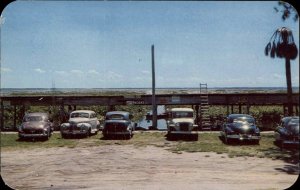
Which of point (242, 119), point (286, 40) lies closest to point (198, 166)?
point (242, 119)

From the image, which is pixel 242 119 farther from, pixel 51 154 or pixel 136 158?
pixel 51 154

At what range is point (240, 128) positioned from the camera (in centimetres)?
1722

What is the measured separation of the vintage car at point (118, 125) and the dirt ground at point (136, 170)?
2493 millimetres

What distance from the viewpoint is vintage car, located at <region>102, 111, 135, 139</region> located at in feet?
65.6

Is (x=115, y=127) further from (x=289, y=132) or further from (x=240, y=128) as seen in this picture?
(x=289, y=132)

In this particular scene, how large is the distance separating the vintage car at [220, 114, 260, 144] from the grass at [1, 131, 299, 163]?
49 centimetres

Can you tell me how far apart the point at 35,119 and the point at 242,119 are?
447 inches

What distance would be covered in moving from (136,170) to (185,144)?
733 centimetres

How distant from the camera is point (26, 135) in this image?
60.2 feet

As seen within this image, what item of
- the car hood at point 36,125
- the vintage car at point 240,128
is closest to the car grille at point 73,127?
the car hood at point 36,125

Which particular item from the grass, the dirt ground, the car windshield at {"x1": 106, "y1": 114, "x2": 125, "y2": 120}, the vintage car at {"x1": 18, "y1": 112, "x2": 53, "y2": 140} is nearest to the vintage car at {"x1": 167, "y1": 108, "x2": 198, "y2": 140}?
the grass

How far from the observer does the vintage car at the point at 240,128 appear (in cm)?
1577

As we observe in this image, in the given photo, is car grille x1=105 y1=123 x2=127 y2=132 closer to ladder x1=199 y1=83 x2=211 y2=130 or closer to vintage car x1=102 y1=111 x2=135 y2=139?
vintage car x1=102 y1=111 x2=135 y2=139

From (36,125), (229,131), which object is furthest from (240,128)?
(36,125)
